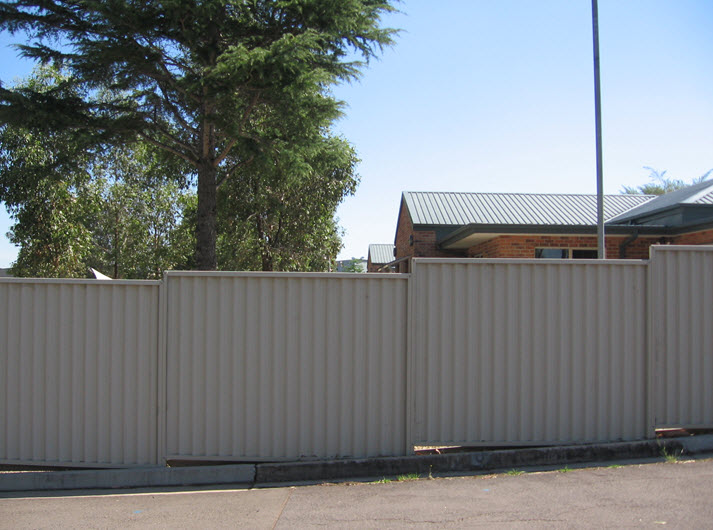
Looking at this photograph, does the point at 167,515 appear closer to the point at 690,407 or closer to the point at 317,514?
the point at 317,514

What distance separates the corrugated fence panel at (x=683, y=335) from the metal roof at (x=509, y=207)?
1059 cm

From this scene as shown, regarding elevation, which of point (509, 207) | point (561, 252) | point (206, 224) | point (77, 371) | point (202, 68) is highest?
point (202, 68)

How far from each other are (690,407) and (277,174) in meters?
9.10

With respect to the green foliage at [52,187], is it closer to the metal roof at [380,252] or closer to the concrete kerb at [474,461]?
the concrete kerb at [474,461]

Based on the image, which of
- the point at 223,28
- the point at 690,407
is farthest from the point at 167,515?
the point at 223,28

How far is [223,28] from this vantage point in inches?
418

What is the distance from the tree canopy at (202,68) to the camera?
31.6 ft

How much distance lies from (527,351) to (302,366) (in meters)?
2.21

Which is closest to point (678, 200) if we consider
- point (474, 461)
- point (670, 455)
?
point (670, 455)

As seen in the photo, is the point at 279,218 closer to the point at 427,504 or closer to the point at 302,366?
the point at 302,366

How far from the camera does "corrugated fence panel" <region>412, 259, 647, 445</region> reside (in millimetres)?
5535

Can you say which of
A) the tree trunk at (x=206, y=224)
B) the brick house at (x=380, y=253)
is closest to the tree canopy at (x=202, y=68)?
the tree trunk at (x=206, y=224)

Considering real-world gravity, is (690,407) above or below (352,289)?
below

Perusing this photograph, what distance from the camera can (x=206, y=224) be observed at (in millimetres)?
11461
